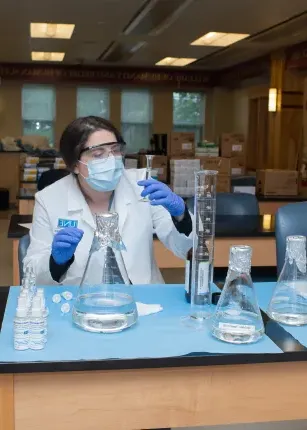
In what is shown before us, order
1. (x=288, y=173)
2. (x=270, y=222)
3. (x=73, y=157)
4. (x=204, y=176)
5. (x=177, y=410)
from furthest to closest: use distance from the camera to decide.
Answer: (x=288, y=173) < (x=270, y=222) < (x=73, y=157) < (x=204, y=176) < (x=177, y=410)

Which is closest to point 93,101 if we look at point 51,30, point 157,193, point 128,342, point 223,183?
point 51,30

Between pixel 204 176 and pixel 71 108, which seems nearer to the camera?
pixel 204 176

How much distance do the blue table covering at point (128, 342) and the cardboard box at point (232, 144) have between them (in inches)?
212

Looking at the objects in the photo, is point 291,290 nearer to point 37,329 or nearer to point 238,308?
point 238,308

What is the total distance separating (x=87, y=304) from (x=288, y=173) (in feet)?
17.5

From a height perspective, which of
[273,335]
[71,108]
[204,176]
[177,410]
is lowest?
[177,410]

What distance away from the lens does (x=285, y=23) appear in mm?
7680

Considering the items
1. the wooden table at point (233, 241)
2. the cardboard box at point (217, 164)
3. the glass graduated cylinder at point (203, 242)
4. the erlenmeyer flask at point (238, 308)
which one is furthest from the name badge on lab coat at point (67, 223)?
the cardboard box at point (217, 164)

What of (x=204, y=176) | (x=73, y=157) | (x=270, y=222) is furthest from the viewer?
(x=270, y=222)

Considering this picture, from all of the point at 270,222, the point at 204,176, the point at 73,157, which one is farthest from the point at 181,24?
the point at 204,176

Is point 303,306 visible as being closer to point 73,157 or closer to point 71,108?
point 73,157

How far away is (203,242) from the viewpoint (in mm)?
1658

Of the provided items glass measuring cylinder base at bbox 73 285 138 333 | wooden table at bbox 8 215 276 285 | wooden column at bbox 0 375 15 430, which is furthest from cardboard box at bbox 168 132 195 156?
wooden column at bbox 0 375 15 430

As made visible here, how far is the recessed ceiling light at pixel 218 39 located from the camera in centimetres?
854
